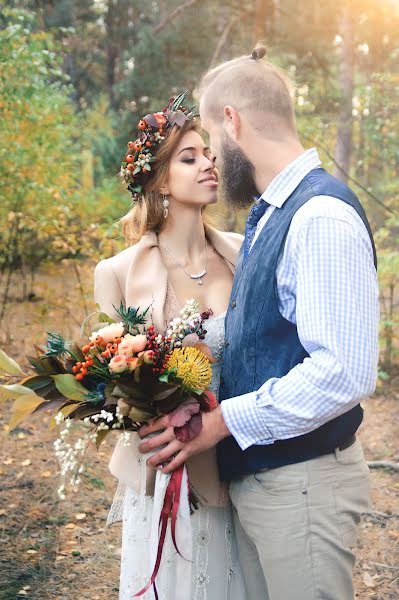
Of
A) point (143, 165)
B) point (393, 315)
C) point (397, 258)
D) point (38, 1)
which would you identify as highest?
point (38, 1)

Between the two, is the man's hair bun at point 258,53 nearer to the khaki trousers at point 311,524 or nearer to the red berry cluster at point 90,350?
the red berry cluster at point 90,350

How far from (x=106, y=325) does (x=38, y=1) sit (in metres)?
18.5

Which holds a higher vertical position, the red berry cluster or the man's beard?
the man's beard

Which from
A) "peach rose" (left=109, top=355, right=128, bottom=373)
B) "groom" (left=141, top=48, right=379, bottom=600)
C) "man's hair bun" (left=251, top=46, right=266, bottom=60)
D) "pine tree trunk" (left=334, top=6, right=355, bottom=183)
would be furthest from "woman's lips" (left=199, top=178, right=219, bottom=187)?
"pine tree trunk" (left=334, top=6, right=355, bottom=183)

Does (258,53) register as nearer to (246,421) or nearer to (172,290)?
(172,290)

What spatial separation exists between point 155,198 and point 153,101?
12.5 meters

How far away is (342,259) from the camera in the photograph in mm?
1943

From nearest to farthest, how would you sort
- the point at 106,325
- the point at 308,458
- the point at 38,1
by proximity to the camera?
1. the point at 308,458
2. the point at 106,325
3. the point at 38,1

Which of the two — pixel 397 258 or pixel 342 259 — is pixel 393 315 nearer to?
pixel 397 258

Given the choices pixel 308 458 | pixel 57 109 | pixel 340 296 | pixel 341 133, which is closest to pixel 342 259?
pixel 340 296

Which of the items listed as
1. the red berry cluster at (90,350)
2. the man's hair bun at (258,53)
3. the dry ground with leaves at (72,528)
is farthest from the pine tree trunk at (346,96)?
the red berry cluster at (90,350)

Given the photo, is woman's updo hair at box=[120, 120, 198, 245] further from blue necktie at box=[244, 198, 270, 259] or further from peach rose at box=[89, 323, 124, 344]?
peach rose at box=[89, 323, 124, 344]

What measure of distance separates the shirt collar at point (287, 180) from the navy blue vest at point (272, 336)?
0.07ft

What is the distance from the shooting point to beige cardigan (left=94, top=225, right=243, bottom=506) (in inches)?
107
